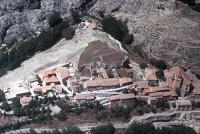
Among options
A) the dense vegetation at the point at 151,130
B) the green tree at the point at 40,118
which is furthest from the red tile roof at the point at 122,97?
the green tree at the point at 40,118

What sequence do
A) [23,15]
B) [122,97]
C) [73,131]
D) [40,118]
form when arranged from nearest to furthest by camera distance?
1. [73,131]
2. [40,118]
3. [122,97]
4. [23,15]

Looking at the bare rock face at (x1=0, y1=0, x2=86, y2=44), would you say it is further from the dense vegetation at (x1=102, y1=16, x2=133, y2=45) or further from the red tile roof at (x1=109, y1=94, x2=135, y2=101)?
the red tile roof at (x1=109, y1=94, x2=135, y2=101)

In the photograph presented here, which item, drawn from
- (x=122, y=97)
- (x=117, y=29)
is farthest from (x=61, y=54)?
(x=122, y=97)

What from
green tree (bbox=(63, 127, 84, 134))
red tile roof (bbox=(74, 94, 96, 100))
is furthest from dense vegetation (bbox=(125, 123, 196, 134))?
red tile roof (bbox=(74, 94, 96, 100))

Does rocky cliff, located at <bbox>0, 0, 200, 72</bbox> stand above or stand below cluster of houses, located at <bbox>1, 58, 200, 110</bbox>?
above

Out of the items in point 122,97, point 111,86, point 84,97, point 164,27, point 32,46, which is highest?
point 164,27

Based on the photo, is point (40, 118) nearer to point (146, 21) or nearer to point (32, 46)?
point (32, 46)
